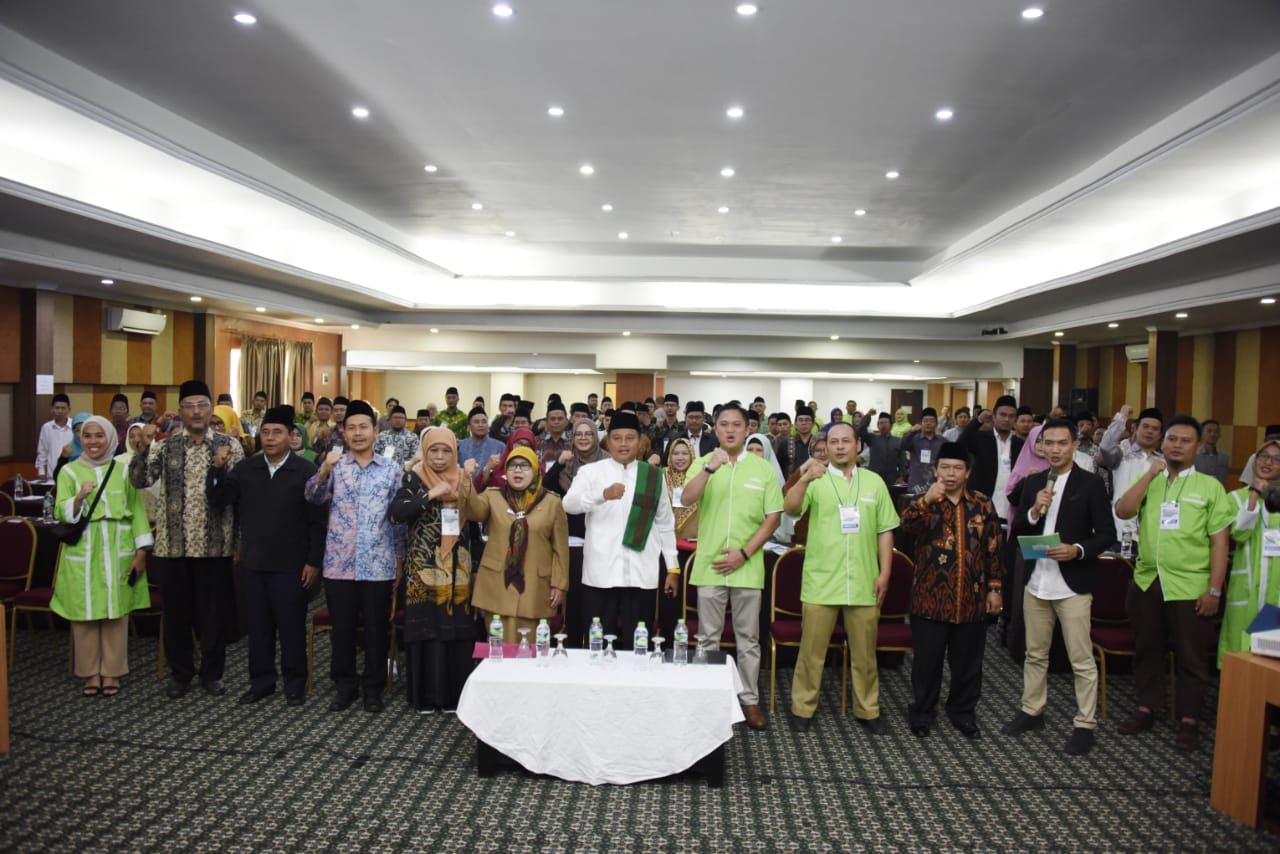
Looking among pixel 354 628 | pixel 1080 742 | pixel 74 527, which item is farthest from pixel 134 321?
pixel 1080 742

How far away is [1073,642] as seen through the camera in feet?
14.0

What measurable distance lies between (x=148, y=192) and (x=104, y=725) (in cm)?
654

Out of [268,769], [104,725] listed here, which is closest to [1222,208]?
[268,769]

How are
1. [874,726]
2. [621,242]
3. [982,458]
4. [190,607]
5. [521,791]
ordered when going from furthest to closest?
[621,242]
[982,458]
[190,607]
[874,726]
[521,791]

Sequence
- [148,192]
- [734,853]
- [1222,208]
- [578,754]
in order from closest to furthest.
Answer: [734,853] < [578,754] < [1222,208] < [148,192]

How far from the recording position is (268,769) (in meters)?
3.91

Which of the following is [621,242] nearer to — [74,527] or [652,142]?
[652,142]

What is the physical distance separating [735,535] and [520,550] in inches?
45.2

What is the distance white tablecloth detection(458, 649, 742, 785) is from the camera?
12.1 feet

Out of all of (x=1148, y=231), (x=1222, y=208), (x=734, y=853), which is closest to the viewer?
(x=734, y=853)

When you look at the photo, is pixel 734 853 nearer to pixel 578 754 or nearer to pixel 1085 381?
pixel 578 754

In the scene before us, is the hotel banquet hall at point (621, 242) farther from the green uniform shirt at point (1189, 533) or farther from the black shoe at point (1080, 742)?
the green uniform shirt at point (1189, 533)

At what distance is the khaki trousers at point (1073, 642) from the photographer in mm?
4242

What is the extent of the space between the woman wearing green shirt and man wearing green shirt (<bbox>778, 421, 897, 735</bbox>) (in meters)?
1.85
